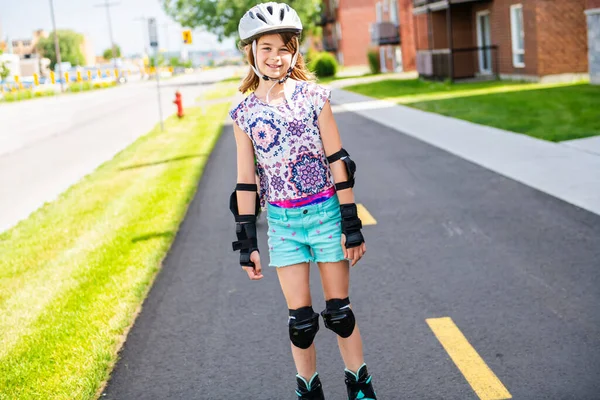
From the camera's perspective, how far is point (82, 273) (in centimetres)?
791

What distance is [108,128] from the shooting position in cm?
2895

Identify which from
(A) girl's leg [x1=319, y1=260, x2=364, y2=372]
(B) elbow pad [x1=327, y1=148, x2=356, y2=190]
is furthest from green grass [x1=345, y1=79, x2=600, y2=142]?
(B) elbow pad [x1=327, y1=148, x2=356, y2=190]

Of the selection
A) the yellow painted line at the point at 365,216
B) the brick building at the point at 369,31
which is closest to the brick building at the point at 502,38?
the brick building at the point at 369,31

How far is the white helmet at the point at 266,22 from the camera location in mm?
3691

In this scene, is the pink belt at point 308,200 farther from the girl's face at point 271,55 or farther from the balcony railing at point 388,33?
the balcony railing at point 388,33

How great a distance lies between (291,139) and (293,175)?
0.17 m

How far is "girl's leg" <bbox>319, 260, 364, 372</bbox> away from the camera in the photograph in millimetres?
3891

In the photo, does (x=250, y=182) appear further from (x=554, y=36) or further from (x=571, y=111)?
(x=554, y=36)

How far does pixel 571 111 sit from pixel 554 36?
11.0 m

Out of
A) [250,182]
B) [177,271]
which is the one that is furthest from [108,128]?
[250,182]

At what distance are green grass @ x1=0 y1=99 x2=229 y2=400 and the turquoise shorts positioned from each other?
1.66 m

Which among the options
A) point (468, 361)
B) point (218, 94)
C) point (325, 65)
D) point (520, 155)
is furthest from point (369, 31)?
point (468, 361)

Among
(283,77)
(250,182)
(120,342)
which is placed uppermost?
(283,77)

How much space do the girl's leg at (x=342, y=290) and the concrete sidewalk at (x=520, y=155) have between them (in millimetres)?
5522
